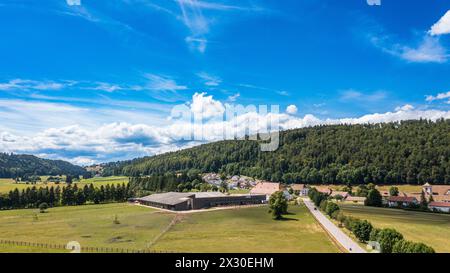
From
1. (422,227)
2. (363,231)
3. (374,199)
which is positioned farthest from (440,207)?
(363,231)

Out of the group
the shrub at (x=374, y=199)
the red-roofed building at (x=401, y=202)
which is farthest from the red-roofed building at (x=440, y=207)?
the shrub at (x=374, y=199)

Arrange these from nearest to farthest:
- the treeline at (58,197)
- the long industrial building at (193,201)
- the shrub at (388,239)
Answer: the shrub at (388,239), the long industrial building at (193,201), the treeline at (58,197)

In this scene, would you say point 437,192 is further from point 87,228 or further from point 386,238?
point 87,228

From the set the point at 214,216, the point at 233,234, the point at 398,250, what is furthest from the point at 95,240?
the point at 398,250

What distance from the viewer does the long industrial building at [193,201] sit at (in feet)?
272

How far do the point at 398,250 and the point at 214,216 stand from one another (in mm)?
40441

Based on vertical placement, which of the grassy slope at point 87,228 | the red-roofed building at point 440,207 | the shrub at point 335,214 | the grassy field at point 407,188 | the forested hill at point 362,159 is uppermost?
the forested hill at point 362,159

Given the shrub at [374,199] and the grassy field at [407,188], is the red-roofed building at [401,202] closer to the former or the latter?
the shrub at [374,199]

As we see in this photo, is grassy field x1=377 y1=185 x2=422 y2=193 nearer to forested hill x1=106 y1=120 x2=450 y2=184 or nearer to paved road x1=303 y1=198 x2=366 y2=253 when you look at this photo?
forested hill x1=106 y1=120 x2=450 y2=184

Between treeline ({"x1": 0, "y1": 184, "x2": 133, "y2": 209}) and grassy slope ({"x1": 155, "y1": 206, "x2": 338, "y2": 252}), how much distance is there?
4131cm

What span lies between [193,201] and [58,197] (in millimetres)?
37545

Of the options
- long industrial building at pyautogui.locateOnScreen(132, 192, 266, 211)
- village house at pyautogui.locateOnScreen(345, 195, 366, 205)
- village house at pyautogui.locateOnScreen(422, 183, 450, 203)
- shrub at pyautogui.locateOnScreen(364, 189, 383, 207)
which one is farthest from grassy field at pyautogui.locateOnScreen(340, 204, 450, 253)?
village house at pyautogui.locateOnScreen(422, 183, 450, 203)
